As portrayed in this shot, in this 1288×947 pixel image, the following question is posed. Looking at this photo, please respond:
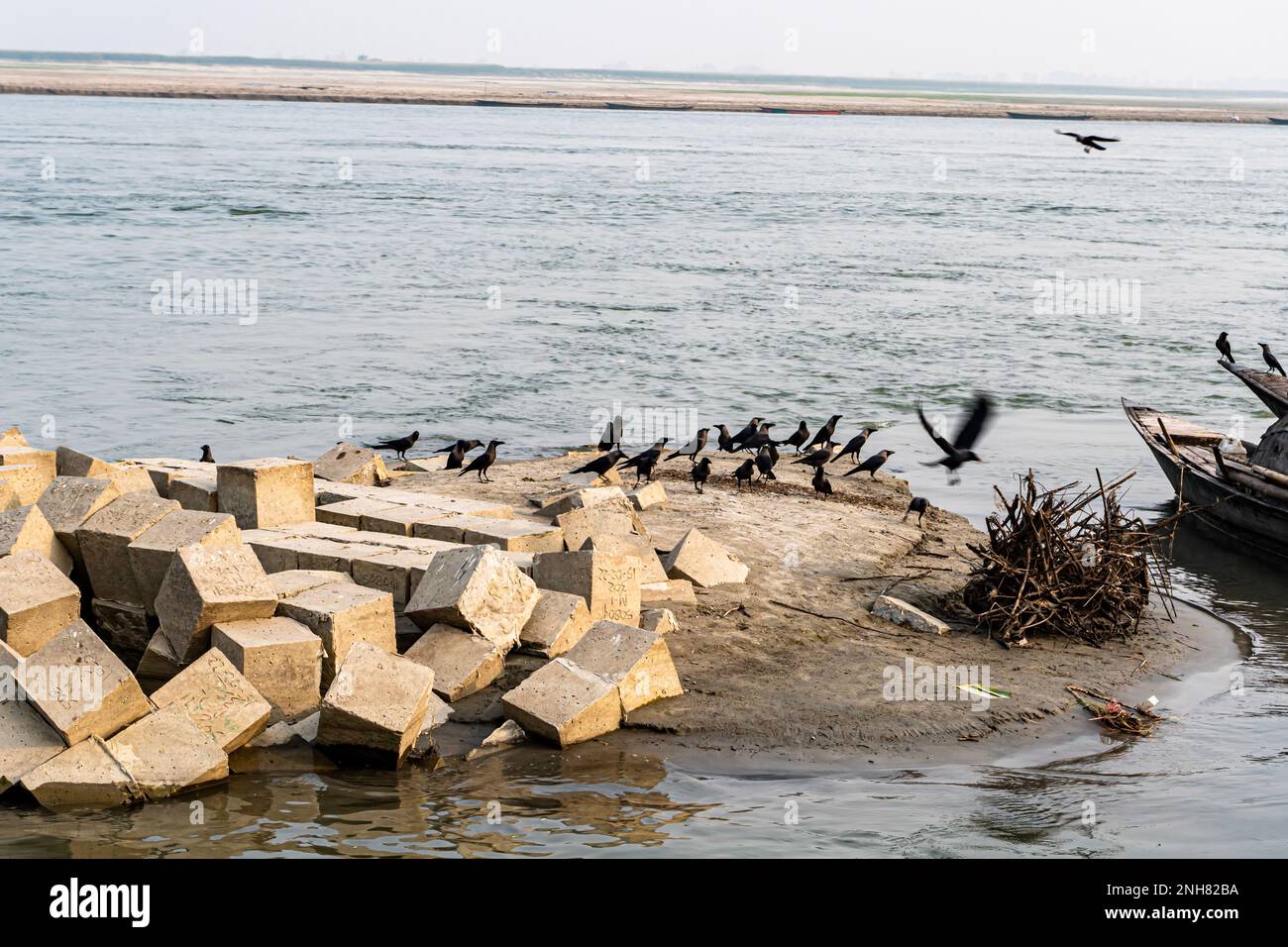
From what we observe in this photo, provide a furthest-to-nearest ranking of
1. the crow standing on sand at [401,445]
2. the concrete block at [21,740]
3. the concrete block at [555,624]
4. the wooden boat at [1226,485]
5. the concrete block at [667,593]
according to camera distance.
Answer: the crow standing on sand at [401,445] < the wooden boat at [1226,485] < the concrete block at [667,593] < the concrete block at [555,624] < the concrete block at [21,740]

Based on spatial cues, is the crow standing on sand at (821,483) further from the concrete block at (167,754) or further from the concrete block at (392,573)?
the concrete block at (167,754)

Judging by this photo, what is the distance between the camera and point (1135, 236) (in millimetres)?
43281

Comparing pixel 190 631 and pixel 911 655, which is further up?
pixel 190 631

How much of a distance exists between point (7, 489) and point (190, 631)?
2802mm

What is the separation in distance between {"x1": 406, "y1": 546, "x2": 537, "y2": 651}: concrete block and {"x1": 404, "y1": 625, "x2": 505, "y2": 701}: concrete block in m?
0.08

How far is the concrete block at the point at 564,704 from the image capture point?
8.06 m

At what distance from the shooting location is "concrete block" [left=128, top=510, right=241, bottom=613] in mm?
8734

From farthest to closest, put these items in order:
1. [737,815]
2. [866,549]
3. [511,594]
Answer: [866,549]
[511,594]
[737,815]

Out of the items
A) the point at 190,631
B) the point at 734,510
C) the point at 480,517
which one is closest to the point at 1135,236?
the point at 734,510

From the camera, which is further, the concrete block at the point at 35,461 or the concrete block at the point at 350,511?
the concrete block at the point at 35,461

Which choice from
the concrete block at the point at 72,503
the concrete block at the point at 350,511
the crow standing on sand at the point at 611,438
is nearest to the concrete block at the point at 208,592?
the concrete block at the point at 72,503

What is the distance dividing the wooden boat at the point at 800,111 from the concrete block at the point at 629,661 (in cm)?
12748
